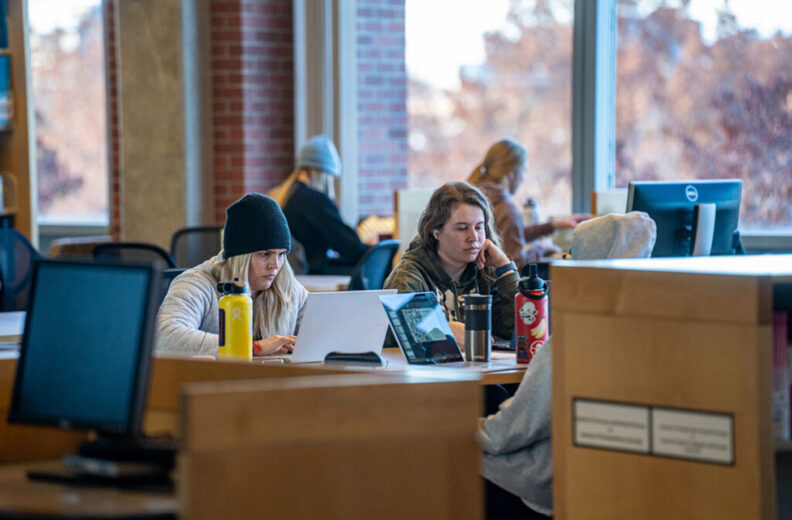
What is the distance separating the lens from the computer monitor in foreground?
6.24ft

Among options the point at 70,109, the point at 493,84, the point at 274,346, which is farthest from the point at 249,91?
the point at 274,346

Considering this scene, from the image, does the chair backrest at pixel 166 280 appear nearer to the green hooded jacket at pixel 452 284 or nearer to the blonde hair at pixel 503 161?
the green hooded jacket at pixel 452 284

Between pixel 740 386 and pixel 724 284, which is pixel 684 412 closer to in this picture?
pixel 740 386

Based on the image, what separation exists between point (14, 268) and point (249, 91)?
2.35m

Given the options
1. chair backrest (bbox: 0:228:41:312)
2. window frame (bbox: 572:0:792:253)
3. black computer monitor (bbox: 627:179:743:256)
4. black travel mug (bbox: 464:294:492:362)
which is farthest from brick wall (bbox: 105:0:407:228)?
black travel mug (bbox: 464:294:492:362)

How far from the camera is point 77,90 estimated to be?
27.3 ft

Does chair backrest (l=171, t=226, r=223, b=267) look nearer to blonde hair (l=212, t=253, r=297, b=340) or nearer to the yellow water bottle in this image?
blonde hair (l=212, t=253, r=297, b=340)

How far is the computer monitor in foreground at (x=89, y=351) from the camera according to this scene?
1.90 metres

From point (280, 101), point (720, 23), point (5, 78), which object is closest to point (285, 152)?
point (280, 101)

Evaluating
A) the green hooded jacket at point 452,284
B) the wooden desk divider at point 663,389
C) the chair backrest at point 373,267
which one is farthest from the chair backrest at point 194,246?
the wooden desk divider at point 663,389

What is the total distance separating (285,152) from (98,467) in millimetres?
5094

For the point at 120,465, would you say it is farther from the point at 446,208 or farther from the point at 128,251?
the point at 128,251

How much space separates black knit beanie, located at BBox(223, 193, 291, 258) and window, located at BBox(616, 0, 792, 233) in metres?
3.26

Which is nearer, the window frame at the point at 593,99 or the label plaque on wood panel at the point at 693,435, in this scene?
the label plaque on wood panel at the point at 693,435
